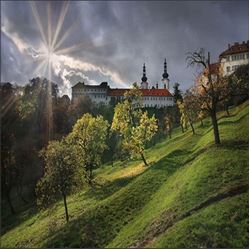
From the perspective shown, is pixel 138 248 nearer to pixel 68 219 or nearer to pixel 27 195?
pixel 68 219

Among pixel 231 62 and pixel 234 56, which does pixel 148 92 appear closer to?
pixel 231 62

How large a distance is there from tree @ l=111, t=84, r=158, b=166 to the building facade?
4.67 meters

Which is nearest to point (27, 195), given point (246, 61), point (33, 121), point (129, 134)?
Result: point (33, 121)

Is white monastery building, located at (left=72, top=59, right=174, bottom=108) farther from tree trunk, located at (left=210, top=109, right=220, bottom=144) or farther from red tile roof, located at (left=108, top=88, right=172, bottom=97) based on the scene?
tree trunk, located at (left=210, top=109, right=220, bottom=144)

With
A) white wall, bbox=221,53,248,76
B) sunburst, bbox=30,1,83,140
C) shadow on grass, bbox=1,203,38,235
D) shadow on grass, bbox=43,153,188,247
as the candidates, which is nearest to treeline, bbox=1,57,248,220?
white wall, bbox=221,53,248,76

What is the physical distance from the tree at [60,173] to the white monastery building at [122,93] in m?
2.42

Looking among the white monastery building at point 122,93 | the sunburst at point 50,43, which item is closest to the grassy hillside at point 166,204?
the white monastery building at point 122,93

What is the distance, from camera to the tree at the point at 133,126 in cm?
2086

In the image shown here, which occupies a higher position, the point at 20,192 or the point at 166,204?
the point at 166,204

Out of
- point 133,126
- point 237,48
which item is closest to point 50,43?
point 133,126

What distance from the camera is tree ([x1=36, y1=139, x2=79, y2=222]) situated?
699 inches

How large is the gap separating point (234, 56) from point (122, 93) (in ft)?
18.8

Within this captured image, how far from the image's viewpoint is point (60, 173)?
58.9ft

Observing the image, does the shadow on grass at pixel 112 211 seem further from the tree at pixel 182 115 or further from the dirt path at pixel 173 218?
the tree at pixel 182 115
